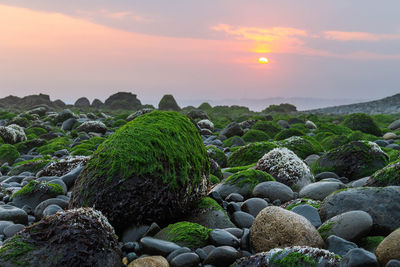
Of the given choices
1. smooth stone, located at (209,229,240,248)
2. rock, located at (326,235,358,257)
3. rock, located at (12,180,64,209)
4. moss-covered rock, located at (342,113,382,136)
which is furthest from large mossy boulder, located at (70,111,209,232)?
moss-covered rock, located at (342,113,382,136)

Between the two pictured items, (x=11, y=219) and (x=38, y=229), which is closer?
(x=38, y=229)

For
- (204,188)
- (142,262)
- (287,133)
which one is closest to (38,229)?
(142,262)

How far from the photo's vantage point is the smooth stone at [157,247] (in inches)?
147

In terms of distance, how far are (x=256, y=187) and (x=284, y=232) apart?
1.85m

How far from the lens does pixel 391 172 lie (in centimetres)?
511

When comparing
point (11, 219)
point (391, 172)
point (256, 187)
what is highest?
point (391, 172)

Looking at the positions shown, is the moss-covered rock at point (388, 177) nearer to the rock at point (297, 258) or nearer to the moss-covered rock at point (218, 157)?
the rock at point (297, 258)

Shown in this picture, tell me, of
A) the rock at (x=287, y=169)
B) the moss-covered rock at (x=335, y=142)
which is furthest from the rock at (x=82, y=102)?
the rock at (x=287, y=169)

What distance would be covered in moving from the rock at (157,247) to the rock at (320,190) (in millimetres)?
2429

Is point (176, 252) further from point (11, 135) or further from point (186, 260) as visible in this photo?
point (11, 135)

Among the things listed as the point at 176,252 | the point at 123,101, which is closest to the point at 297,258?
the point at 176,252

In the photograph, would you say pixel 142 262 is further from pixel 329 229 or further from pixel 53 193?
pixel 53 193

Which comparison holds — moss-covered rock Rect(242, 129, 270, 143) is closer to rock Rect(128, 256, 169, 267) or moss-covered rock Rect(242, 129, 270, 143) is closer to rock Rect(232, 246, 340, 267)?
rock Rect(128, 256, 169, 267)

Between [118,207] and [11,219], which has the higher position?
[118,207]
